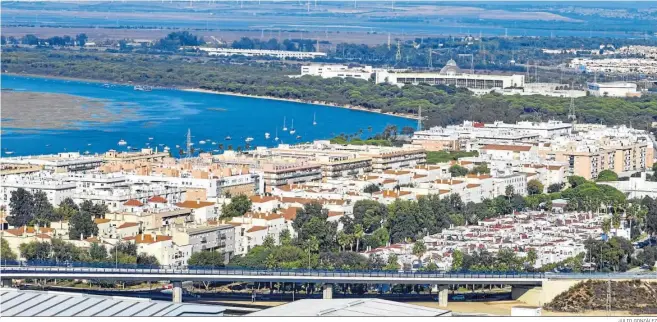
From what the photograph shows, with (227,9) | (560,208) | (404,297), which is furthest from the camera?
(227,9)

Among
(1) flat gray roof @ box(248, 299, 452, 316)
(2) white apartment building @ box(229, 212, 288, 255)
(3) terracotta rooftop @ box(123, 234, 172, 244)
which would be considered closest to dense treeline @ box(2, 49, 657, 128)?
(2) white apartment building @ box(229, 212, 288, 255)

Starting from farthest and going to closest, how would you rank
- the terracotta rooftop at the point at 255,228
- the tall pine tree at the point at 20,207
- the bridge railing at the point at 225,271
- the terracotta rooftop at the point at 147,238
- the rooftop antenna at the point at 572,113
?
the rooftop antenna at the point at 572,113 < the tall pine tree at the point at 20,207 < the terracotta rooftop at the point at 255,228 < the terracotta rooftop at the point at 147,238 < the bridge railing at the point at 225,271

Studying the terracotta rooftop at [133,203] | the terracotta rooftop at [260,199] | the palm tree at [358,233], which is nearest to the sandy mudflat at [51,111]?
the terracotta rooftop at [260,199]

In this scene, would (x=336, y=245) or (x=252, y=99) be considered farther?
(x=252, y=99)

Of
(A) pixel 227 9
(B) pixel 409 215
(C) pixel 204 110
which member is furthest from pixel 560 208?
A: (A) pixel 227 9

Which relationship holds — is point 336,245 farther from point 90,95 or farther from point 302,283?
point 90,95

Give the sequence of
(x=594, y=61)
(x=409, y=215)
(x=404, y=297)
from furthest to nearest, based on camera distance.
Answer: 1. (x=594, y=61)
2. (x=409, y=215)
3. (x=404, y=297)

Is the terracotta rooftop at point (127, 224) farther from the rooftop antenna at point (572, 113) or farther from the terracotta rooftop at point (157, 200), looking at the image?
the rooftop antenna at point (572, 113)
